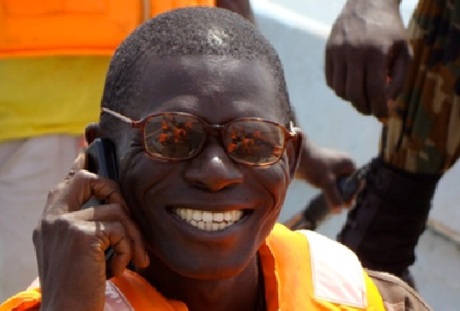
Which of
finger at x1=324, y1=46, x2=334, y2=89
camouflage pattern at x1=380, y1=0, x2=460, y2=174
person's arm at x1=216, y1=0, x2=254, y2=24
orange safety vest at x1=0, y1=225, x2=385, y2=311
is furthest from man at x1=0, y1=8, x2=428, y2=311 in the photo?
camouflage pattern at x1=380, y1=0, x2=460, y2=174

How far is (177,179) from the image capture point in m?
2.21

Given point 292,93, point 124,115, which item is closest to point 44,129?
point 124,115

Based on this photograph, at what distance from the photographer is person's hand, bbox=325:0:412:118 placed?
340 centimetres

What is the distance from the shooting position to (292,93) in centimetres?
615

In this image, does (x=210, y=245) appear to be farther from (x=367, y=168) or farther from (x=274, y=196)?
(x=367, y=168)

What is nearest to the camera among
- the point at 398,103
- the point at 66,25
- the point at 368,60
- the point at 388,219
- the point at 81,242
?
the point at 81,242

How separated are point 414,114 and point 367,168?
324mm

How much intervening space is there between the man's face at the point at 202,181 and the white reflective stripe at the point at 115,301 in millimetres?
109

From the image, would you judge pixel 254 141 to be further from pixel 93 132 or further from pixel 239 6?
pixel 239 6

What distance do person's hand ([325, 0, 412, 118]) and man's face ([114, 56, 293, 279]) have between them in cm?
116

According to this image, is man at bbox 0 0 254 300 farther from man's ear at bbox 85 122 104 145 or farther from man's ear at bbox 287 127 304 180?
man's ear at bbox 287 127 304 180

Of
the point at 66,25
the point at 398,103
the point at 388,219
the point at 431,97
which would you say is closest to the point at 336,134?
the point at 388,219

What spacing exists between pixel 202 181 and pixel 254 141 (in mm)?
126

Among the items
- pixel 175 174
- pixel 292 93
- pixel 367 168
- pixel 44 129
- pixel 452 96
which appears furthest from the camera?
pixel 292 93
